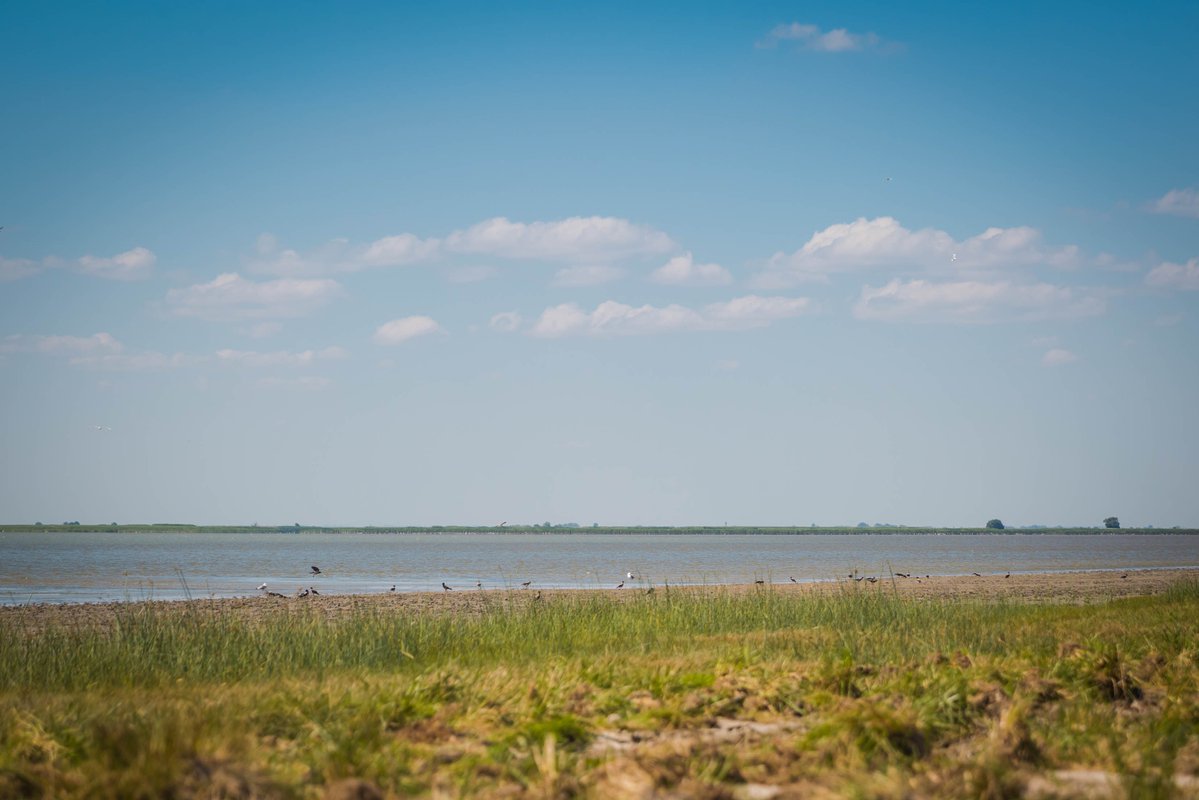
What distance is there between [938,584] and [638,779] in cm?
3793

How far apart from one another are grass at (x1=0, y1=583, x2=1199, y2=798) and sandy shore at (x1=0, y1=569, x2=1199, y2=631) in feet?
26.1

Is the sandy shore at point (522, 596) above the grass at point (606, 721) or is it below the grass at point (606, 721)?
below

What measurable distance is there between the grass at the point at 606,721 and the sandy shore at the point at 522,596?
7958 millimetres

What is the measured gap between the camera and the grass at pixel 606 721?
5918mm

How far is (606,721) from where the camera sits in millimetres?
7566

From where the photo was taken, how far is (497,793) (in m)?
5.84

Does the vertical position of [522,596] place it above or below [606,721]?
below

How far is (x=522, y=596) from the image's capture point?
113ft

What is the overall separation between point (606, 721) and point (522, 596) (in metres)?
27.4

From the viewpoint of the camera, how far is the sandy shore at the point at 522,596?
25.1m

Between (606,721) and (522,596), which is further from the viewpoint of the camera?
(522,596)

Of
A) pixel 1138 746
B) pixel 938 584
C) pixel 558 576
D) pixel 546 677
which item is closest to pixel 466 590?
pixel 558 576

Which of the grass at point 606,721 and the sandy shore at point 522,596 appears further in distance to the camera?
the sandy shore at point 522,596

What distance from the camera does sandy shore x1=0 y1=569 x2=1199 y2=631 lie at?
25.1 metres
